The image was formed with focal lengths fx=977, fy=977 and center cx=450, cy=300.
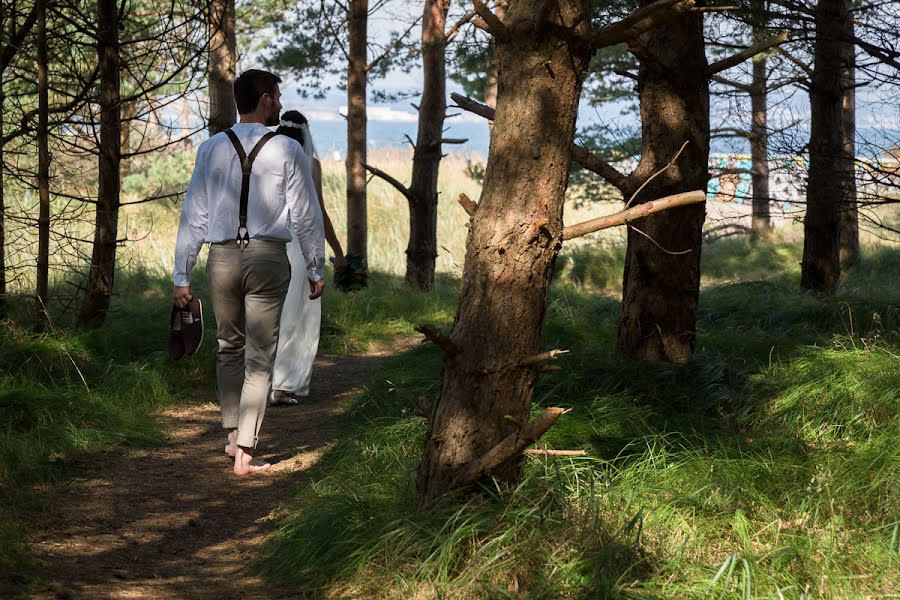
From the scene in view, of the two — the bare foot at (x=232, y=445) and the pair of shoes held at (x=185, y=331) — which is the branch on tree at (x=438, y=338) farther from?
the bare foot at (x=232, y=445)

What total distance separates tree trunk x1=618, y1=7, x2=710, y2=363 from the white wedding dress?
247 cm

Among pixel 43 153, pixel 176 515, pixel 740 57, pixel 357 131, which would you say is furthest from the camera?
pixel 357 131

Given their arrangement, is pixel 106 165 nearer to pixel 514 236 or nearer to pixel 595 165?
pixel 595 165

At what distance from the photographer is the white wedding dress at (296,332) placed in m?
7.36

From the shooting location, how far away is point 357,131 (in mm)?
14023

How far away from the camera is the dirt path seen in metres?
3.92

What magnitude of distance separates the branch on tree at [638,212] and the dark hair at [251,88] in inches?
96.3

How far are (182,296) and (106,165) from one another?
3249mm

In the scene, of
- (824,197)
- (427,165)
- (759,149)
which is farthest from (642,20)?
(759,149)

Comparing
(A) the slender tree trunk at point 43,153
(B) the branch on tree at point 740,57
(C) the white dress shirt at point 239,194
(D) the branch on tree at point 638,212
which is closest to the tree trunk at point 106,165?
(A) the slender tree trunk at point 43,153

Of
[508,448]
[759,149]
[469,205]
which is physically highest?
[759,149]

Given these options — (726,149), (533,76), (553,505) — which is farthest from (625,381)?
(726,149)

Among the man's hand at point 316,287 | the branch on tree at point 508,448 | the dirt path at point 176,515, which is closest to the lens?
the branch on tree at point 508,448

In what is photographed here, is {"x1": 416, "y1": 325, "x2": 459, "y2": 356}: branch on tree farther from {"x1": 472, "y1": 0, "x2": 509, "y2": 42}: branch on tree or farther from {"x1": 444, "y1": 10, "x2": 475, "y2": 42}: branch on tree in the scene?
{"x1": 444, "y1": 10, "x2": 475, "y2": 42}: branch on tree
